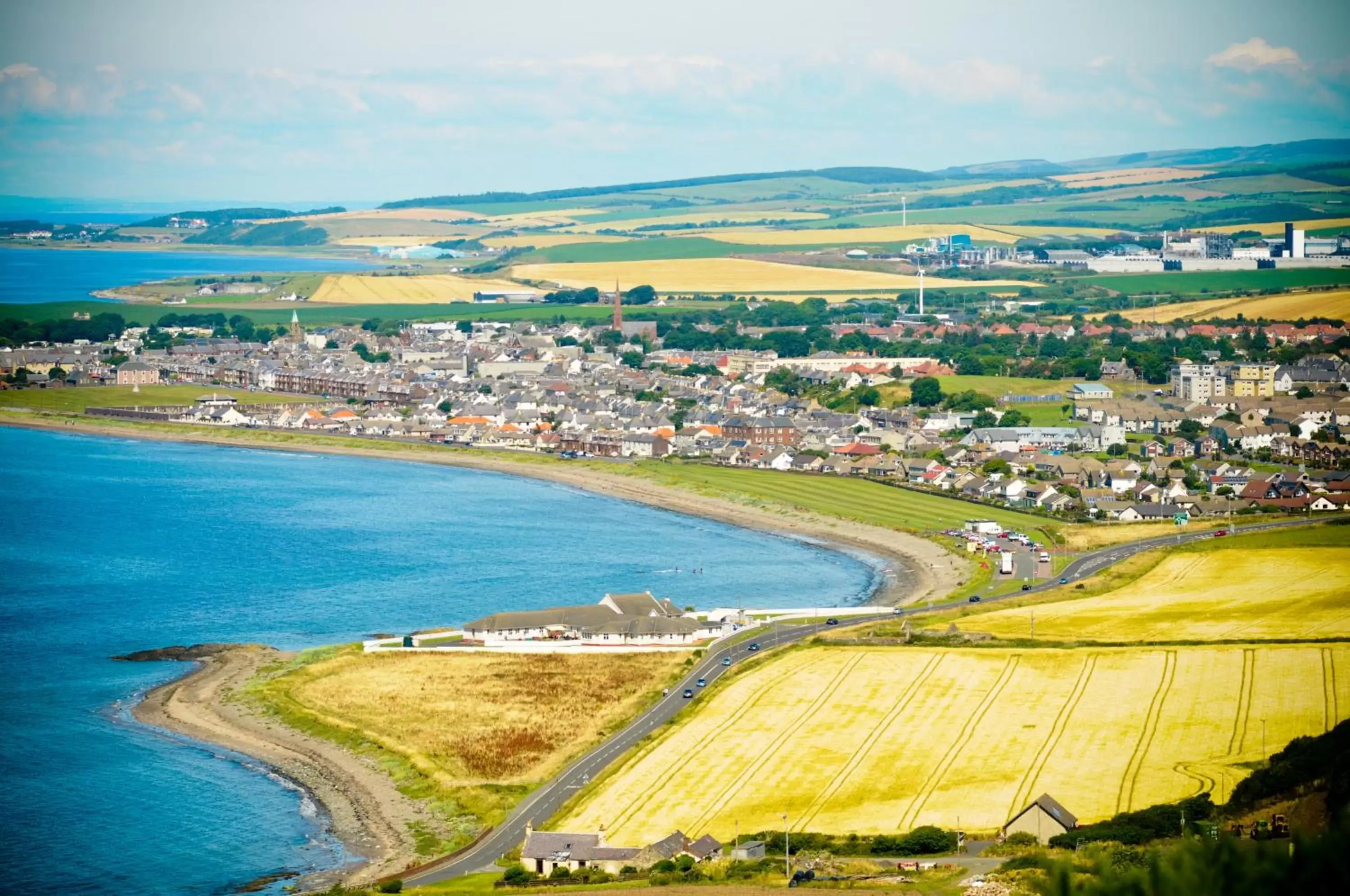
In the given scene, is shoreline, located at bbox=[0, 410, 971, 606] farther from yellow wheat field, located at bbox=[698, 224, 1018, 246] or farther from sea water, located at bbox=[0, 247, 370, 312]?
yellow wheat field, located at bbox=[698, 224, 1018, 246]

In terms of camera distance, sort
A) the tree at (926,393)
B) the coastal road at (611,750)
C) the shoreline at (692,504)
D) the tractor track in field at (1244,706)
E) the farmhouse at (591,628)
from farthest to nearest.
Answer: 1. the tree at (926,393)
2. the shoreline at (692,504)
3. the farmhouse at (591,628)
4. the tractor track in field at (1244,706)
5. the coastal road at (611,750)

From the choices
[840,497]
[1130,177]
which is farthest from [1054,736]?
[1130,177]

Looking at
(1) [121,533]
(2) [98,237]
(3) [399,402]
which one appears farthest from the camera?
(2) [98,237]

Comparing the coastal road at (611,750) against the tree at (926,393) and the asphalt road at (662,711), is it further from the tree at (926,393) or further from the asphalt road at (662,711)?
the tree at (926,393)

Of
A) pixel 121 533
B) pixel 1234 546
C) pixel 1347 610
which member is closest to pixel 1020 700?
pixel 1347 610

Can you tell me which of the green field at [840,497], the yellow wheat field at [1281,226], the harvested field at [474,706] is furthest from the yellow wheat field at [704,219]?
the harvested field at [474,706]

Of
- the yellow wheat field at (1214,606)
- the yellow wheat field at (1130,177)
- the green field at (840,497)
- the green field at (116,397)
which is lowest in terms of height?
the green field at (840,497)

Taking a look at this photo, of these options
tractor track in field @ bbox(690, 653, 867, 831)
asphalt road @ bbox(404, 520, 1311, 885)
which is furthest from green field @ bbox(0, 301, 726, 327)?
tractor track in field @ bbox(690, 653, 867, 831)

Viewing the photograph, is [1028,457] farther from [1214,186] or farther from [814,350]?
[1214,186]
